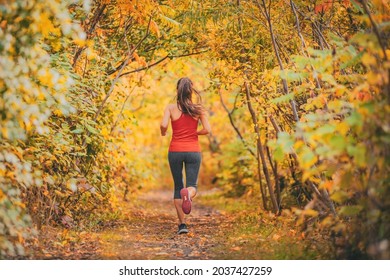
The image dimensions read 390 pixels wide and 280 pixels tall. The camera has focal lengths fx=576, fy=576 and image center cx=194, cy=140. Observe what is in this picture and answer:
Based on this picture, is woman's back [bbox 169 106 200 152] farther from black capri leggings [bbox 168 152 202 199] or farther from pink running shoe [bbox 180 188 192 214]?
pink running shoe [bbox 180 188 192 214]

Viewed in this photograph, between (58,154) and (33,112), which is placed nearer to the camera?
(33,112)

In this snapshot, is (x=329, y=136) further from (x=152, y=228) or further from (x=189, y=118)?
(x=152, y=228)

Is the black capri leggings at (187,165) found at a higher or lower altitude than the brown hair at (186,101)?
lower

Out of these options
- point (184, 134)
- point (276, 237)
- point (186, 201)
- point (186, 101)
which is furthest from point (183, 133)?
point (276, 237)

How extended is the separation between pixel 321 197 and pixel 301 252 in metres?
1.06

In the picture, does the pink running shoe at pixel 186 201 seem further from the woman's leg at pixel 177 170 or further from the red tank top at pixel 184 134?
the red tank top at pixel 184 134

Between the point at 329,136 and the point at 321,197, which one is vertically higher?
the point at 329,136

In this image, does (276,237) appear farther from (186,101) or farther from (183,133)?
(186,101)

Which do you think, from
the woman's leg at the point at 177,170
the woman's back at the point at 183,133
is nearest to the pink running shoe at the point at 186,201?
the woman's leg at the point at 177,170

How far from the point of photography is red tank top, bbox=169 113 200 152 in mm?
7742

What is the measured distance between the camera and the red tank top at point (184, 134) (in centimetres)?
774

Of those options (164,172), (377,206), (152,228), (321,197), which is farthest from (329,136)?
(164,172)

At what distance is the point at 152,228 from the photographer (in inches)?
370

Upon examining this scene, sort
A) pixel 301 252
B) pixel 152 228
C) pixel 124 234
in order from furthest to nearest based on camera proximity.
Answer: pixel 152 228
pixel 124 234
pixel 301 252
